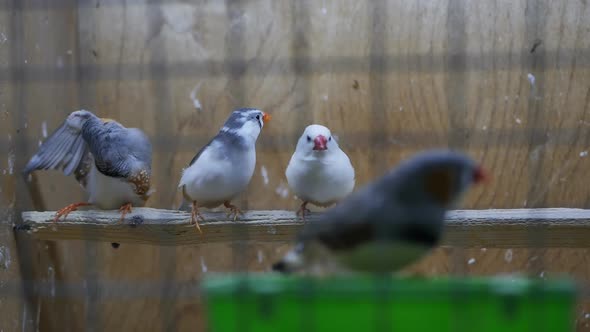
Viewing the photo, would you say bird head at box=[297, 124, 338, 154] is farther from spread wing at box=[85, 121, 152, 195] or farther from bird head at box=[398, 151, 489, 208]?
bird head at box=[398, 151, 489, 208]

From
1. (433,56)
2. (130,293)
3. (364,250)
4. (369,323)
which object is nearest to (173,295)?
(130,293)

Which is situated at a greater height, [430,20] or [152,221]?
[430,20]

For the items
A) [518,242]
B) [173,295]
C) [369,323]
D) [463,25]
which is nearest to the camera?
[369,323]

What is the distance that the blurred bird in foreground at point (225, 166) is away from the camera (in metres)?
1.91

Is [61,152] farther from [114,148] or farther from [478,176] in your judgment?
[478,176]

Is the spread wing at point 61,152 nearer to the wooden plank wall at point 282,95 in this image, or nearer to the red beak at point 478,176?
the wooden plank wall at point 282,95

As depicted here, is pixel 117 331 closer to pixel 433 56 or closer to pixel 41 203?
pixel 41 203

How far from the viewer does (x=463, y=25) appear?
2.08 m

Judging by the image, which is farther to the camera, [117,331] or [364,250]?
[117,331]

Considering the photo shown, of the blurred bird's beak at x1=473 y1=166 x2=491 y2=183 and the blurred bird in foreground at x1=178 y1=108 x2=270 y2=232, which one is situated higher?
the blurred bird's beak at x1=473 y1=166 x2=491 y2=183

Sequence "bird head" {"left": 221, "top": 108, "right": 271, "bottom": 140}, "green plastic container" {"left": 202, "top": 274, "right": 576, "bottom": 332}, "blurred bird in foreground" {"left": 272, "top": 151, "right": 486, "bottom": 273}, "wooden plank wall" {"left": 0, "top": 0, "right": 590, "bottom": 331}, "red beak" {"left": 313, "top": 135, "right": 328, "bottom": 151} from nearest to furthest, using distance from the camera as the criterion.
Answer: "green plastic container" {"left": 202, "top": 274, "right": 576, "bottom": 332}
"blurred bird in foreground" {"left": 272, "top": 151, "right": 486, "bottom": 273}
"red beak" {"left": 313, "top": 135, "right": 328, "bottom": 151}
"bird head" {"left": 221, "top": 108, "right": 271, "bottom": 140}
"wooden plank wall" {"left": 0, "top": 0, "right": 590, "bottom": 331}

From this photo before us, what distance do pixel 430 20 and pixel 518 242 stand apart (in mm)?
693

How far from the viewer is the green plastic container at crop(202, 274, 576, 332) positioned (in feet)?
2.29

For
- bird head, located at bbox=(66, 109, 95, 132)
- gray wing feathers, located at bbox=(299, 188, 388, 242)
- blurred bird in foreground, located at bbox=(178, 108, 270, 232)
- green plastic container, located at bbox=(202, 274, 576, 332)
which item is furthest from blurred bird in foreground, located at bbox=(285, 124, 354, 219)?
green plastic container, located at bbox=(202, 274, 576, 332)
